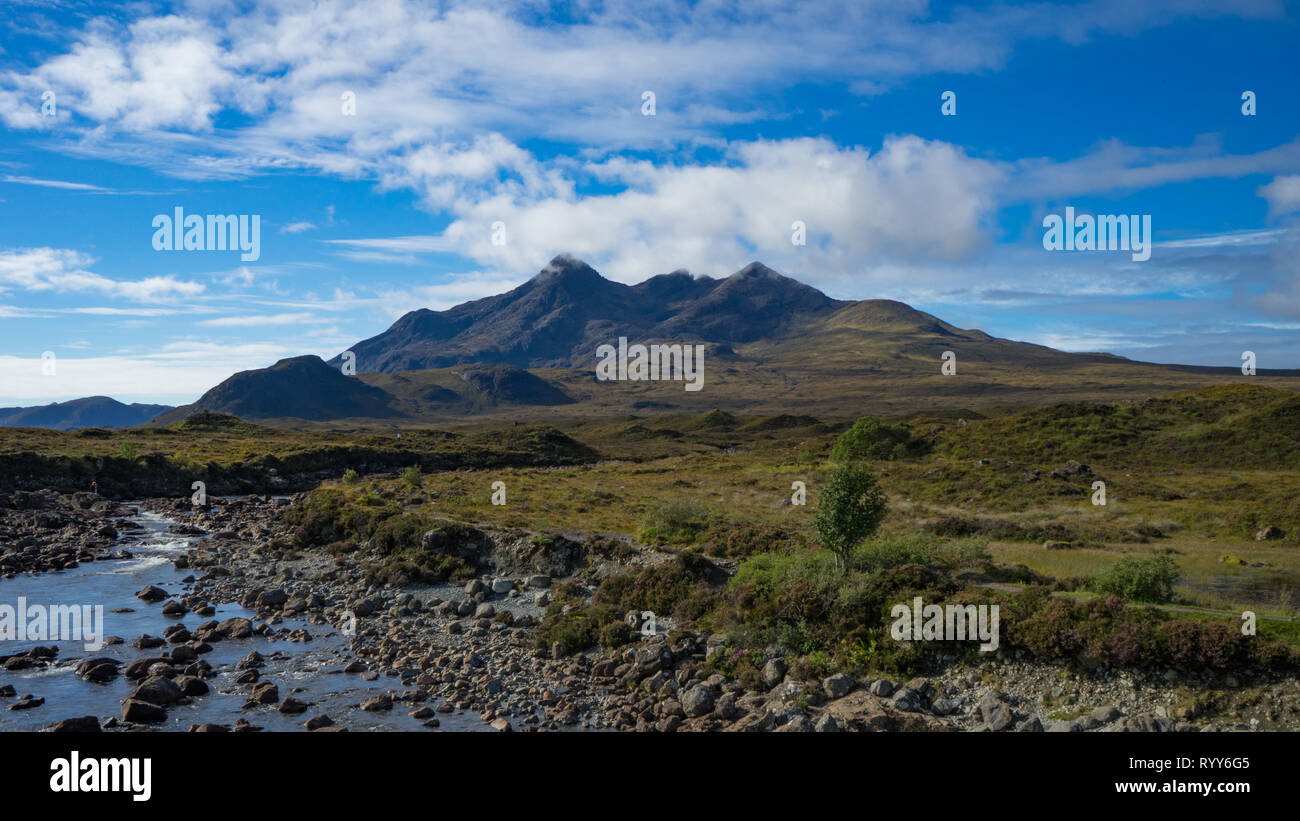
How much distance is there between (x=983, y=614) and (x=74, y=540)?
164 feet

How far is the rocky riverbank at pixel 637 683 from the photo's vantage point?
15578 millimetres

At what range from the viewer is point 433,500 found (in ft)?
157

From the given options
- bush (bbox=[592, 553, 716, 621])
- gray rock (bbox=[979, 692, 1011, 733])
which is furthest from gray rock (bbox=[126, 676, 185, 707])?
gray rock (bbox=[979, 692, 1011, 733])

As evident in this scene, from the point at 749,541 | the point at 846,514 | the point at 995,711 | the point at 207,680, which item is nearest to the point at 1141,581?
the point at 995,711

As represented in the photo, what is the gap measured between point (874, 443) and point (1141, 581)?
1917 inches

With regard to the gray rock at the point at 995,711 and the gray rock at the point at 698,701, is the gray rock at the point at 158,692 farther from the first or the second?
the gray rock at the point at 995,711

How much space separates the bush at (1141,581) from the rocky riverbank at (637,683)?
445 cm

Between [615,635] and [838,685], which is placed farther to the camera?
[615,635]

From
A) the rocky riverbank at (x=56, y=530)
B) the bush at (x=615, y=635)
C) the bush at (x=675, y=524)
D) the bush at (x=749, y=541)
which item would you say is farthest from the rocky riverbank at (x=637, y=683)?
the rocky riverbank at (x=56, y=530)

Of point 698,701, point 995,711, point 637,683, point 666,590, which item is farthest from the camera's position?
point 666,590

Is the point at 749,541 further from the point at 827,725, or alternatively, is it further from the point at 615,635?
the point at 827,725

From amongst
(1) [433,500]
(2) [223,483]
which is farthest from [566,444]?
(1) [433,500]

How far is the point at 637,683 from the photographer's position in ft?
67.7
